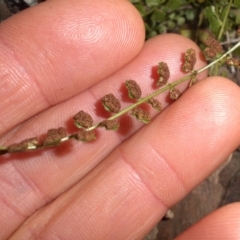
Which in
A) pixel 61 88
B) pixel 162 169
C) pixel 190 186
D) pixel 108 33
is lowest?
pixel 190 186

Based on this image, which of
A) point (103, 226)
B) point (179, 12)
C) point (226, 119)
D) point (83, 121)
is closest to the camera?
point (83, 121)

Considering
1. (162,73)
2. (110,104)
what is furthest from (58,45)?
(162,73)

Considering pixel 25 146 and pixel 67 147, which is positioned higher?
pixel 25 146

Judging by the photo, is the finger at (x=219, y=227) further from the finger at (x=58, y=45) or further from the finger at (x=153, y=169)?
the finger at (x=58, y=45)

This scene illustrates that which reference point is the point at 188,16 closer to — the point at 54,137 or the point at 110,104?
the point at 110,104

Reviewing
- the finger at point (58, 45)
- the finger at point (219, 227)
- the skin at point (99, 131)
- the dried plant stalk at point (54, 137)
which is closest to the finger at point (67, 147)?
the skin at point (99, 131)

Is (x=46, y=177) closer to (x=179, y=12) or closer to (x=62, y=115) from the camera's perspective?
(x=62, y=115)

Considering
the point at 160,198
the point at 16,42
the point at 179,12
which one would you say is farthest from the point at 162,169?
the point at 179,12
